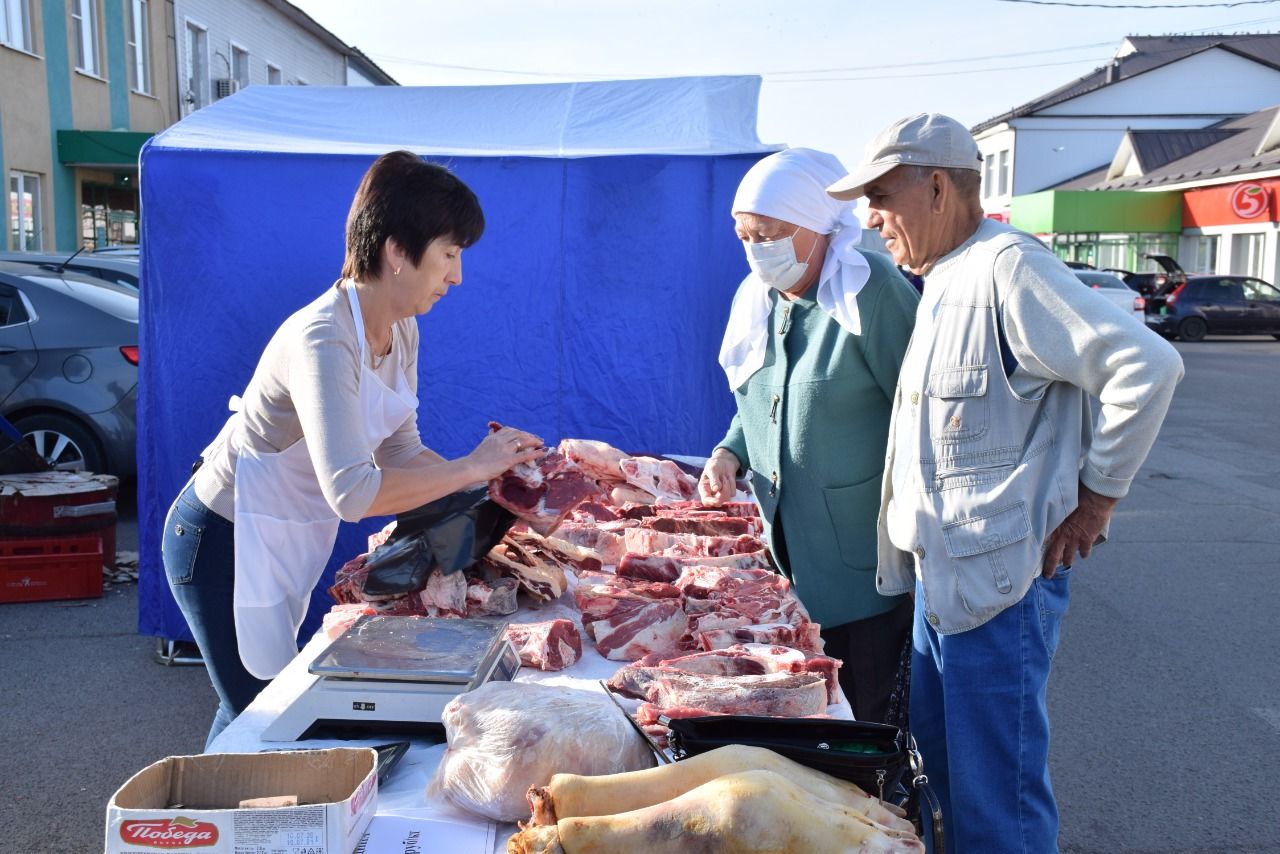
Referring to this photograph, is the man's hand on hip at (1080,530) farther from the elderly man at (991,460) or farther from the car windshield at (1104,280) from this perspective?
the car windshield at (1104,280)

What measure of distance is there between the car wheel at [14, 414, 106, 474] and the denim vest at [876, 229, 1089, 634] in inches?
277

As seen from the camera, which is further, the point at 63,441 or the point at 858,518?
the point at 63,441

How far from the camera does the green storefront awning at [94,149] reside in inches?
826

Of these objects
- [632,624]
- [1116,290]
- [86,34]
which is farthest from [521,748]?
[1116,290]

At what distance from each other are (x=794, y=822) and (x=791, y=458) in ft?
5.41

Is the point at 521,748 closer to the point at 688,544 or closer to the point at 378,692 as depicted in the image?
the point at 378,692

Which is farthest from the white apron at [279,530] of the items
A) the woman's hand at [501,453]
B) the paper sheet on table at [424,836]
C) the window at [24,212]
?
the window at [24,212]

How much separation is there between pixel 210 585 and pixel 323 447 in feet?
2.60

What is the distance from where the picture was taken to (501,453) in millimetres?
2883

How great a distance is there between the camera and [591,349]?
225 inches

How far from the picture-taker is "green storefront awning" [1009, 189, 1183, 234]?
36781 mm

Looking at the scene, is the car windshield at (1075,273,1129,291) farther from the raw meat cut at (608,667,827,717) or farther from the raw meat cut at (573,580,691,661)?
the raw meat cut at (608,667,827,717)

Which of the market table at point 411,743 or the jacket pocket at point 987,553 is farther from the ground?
the jacket pocket at point 987,553

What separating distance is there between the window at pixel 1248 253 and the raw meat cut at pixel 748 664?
3393 cm
